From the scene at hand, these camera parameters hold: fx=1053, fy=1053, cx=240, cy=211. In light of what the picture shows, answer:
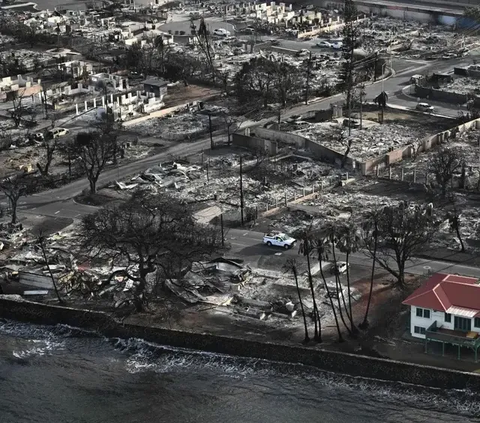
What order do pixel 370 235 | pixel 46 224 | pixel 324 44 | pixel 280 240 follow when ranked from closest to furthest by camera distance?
pixel 370 235, pixel 280 240, pixel 46 224, pixel 324 44

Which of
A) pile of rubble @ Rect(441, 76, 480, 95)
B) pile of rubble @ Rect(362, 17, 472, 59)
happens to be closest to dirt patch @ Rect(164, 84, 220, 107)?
pile of rubble @ Rect(441, 76, 480, 95)

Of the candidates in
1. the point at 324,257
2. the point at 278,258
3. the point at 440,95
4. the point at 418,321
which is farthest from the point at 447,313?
the point at 440,95

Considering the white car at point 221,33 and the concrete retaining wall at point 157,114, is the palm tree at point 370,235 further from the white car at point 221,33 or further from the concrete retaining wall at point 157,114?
the white car at point 221,33

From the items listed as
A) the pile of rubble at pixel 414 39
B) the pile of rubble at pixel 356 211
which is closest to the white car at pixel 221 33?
the pile of rubble at pixel 414 39

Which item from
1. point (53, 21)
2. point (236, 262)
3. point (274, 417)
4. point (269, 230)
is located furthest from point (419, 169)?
point (53, 21)

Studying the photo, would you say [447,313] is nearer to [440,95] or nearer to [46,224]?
[46,224]

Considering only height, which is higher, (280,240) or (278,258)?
(280,240)
